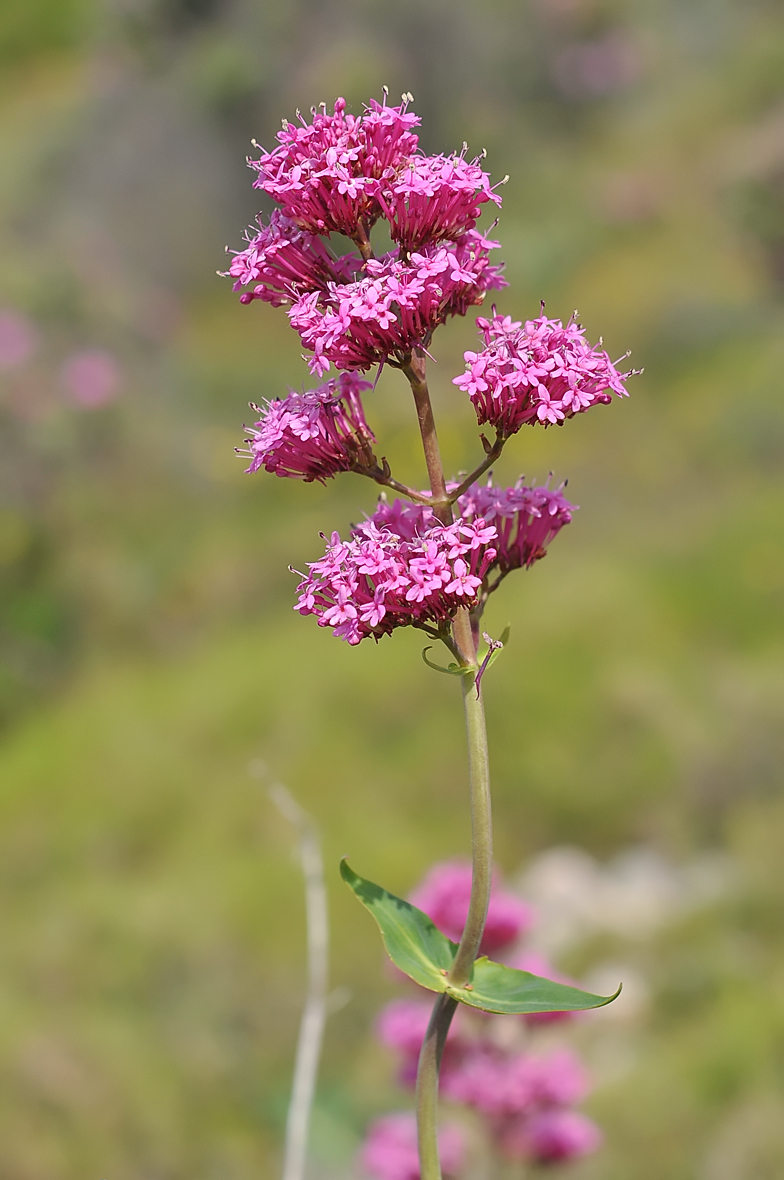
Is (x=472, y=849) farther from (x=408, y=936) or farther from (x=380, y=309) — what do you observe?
(x=380, y=309)

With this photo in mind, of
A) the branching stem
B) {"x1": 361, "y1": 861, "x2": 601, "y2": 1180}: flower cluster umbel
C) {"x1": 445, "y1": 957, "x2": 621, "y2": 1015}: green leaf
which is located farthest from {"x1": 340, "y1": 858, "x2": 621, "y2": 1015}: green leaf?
{"x1": 361, "y1": 861, "x2": 601, "y2": 1180}: flower cluster umbel

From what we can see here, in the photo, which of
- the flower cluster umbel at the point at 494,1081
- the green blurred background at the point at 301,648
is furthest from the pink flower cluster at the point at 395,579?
the flower cluster umbel at the point at 494,1081

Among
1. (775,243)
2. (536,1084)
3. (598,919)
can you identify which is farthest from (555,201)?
(536,1084)

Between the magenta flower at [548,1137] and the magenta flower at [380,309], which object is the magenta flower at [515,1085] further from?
the magenta flower at [380,309]

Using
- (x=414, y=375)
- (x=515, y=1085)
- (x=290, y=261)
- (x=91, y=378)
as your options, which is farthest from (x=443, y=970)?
(x=91, y=378)

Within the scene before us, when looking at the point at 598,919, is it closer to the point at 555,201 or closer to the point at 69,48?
the point at 555,201

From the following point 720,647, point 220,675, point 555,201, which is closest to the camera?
point 720,647

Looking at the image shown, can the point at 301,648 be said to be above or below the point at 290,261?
above
